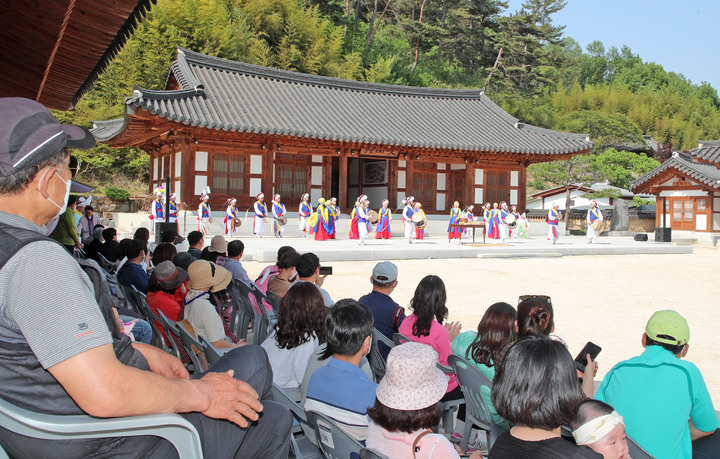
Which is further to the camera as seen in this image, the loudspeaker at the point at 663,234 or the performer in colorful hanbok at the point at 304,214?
the loudspeaker at the point at 663,234

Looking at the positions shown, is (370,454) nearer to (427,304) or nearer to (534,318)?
(534,318)

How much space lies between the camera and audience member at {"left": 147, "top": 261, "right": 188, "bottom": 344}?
4152mm

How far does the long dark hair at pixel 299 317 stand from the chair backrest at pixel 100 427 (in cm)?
148

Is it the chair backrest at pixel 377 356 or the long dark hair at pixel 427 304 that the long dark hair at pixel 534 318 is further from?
the chair backrest at pixel 377 356

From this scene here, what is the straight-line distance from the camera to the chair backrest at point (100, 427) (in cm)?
127

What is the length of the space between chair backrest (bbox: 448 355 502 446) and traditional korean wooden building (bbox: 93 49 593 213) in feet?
50.5

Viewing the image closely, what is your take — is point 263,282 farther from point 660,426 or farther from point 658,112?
point 658,112

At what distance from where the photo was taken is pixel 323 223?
18.3m

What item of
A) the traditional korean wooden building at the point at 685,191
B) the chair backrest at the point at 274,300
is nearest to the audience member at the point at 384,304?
→ the chair backrest at the point at 274,300

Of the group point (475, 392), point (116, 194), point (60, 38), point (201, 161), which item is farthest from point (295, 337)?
point (116, 194)

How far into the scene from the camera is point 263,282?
16.3ft

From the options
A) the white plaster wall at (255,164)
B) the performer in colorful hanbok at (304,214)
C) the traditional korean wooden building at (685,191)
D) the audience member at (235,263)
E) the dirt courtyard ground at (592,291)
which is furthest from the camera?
the traditional korean wooden building at (685,191)

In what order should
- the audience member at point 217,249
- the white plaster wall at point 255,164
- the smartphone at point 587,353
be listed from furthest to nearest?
the white plaster wall at point 255,164 < the audience member at point 217,249 < the smartphone at point 587,353

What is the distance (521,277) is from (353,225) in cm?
937
